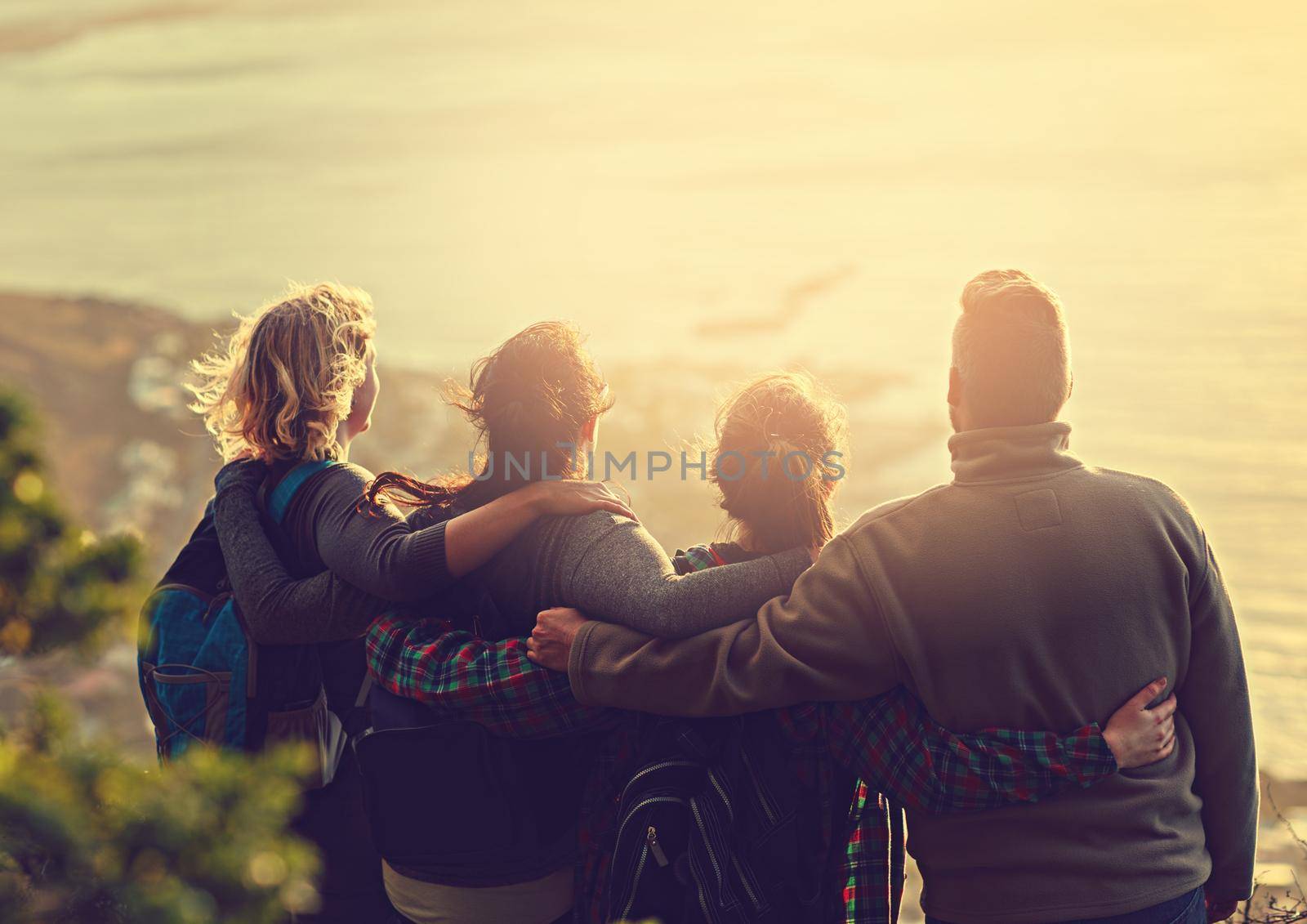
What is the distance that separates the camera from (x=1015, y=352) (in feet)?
6.05

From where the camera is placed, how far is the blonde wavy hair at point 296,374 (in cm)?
219

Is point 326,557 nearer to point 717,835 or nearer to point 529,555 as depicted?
point 529,555

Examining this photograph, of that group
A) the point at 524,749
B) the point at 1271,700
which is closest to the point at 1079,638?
the point at 524,749

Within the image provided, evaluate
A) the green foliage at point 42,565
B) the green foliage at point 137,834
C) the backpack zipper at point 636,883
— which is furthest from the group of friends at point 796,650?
the green foliage at point 137,834

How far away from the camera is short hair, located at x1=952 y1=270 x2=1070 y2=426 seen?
72.5 inches

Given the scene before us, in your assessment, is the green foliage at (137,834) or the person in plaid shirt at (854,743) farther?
the person in plaid shirt at (854,743)

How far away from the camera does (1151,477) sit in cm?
193

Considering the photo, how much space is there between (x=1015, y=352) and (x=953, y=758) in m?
0.67

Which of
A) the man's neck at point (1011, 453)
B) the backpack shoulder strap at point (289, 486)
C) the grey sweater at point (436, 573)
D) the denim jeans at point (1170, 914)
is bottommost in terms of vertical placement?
the denim jeans at point (1170, 914)

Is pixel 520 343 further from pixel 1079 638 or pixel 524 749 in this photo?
pixel 1079 638

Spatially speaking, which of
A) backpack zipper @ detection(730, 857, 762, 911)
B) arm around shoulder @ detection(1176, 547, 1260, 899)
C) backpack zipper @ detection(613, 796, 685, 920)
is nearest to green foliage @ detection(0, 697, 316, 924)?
backpack zipper @ detection(613, 796, 685, 920)

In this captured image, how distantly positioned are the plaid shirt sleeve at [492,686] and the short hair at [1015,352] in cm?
85

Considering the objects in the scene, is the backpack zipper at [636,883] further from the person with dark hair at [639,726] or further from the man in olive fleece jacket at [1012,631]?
the man in olive fleece jacket at [1012,631]

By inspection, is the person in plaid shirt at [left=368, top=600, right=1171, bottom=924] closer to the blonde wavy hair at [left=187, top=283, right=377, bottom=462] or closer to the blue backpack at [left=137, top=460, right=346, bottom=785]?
the blue backpack at [left=137, top=460, right=346, bottom=785]
